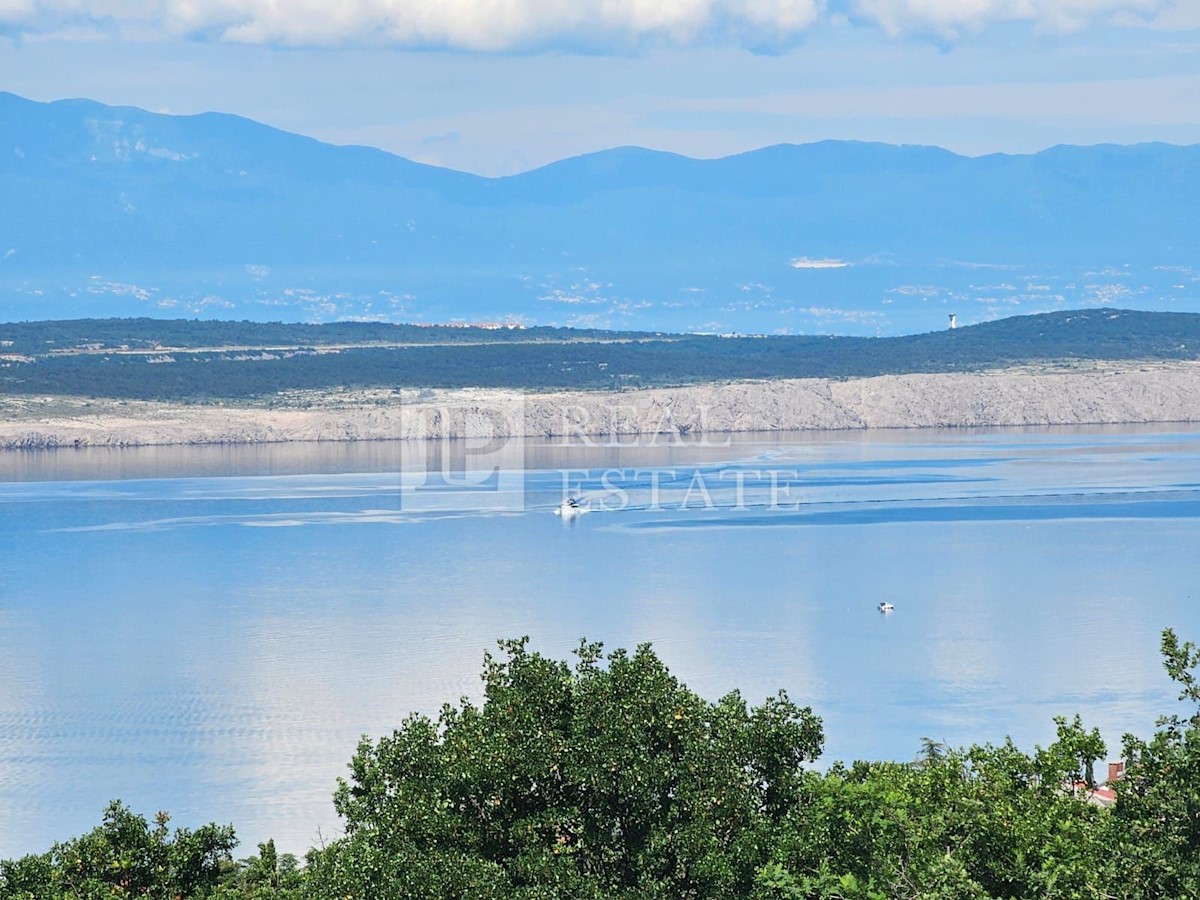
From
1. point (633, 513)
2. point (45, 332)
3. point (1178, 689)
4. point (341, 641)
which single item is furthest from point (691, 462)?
point (45, 332)

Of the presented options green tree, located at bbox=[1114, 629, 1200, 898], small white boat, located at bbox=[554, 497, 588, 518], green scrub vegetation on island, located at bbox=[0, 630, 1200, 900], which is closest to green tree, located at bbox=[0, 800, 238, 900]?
green scrub vegetation on island, located at bbox=[0, 630, 1200, 900]

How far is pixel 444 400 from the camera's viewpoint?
14975 cm

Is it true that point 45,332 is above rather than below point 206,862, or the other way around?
above

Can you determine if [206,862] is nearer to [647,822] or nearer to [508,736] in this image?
[508,736]

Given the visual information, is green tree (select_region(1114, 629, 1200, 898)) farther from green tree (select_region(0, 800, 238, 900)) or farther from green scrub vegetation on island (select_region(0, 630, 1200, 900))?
green tree (select_region(0, 800, 238, 900))

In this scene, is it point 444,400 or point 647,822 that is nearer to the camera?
point 647,822

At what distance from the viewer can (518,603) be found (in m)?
60.1

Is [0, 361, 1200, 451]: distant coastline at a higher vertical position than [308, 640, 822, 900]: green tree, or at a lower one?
higher

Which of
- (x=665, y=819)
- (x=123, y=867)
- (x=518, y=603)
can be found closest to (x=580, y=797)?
(x=665, y=819)

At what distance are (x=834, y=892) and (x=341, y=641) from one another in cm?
3851

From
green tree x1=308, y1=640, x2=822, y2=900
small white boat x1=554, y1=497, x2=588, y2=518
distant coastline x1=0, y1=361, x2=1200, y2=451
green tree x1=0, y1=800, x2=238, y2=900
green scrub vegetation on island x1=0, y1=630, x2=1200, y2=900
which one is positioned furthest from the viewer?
distant coastline x1=0, y1=361, x2=1200, y2=451

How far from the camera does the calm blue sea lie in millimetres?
38594

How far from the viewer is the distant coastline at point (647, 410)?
14488 cm

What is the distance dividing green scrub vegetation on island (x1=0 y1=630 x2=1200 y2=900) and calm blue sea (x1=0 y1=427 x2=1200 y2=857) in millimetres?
12318
